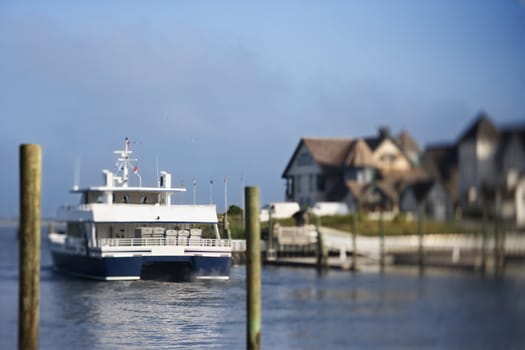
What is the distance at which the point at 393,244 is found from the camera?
10.6 metres

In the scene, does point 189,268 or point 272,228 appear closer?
point 189,268

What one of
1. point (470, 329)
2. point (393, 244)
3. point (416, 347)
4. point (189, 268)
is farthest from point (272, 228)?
point (470, 329)

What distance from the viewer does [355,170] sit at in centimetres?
980

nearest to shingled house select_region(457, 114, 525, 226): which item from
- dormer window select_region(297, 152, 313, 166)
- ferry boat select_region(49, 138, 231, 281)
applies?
dormer window select_region(297, 152, 313, 166)

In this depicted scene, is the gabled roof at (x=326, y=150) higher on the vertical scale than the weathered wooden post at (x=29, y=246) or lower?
higher

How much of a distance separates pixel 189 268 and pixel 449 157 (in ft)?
14.3

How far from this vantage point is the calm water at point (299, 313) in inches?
336

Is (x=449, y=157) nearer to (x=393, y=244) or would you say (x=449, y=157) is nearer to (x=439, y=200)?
(x=439, y=200)

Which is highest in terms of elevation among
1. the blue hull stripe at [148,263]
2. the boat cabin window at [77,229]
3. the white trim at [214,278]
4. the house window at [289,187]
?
the house window at [289,187]

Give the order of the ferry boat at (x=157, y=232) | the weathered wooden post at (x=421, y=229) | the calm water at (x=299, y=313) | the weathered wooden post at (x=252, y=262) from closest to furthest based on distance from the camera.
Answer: the weathered wooden post at (x=421, y=229), the calm water at (x=299, y=313), the weathered wooden post at (x=252, y=262), the ferry boat at (x=157, y=232)

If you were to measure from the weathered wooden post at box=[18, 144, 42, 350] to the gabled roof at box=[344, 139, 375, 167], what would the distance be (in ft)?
9.69

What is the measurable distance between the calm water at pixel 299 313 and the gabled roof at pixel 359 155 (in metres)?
1.12

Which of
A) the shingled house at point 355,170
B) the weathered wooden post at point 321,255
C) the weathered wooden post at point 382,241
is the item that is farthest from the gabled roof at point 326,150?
the weathered wooden post at point 321,255

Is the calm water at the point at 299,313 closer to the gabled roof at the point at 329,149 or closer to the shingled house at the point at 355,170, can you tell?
the shingled house at the point at 355,170
